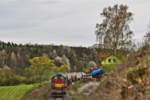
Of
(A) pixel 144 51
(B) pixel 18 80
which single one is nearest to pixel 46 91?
(A) pixel 144 51

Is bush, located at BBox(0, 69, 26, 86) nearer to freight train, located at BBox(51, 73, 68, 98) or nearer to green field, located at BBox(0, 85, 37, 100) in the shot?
green field, located at BBox(0, 85, 37, 100)

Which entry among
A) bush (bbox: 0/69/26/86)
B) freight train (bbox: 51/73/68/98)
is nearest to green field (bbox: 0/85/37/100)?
freight train (bbox: 51/73/68/98)

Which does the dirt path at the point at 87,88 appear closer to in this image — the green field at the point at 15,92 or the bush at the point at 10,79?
the green field at the point at 15,92

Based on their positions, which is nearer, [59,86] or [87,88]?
[87,88]

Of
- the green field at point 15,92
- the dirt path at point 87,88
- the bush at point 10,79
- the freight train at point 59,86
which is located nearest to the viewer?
the dirt path at point 87,88

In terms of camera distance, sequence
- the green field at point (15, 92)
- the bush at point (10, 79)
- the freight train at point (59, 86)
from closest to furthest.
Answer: the freight train at point (59, 86), the green field at point (15, 92), the bush at point (10, 79)

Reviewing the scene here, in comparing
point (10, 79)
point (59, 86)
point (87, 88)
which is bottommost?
point (10, 79)

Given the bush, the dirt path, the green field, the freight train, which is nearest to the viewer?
the dirt path

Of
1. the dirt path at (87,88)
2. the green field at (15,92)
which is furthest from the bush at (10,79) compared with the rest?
the dirt path at (87,88)

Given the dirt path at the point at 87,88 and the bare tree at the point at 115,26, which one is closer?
the dirt path at the point at 87,88

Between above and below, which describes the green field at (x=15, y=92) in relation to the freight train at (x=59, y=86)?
below

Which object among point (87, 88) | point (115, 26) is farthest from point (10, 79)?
point (87, 88)

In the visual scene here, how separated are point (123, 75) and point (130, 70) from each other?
38cm

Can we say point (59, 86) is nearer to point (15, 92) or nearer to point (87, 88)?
point (87, 88)
